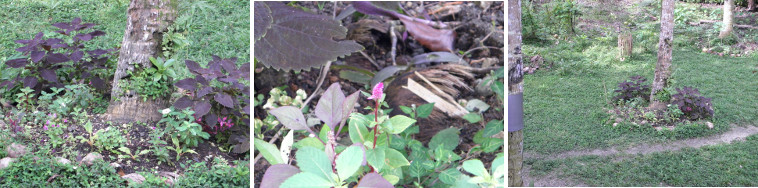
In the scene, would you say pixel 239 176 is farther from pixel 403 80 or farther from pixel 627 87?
pixel 627 87

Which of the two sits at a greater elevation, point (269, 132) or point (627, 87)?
point (269, 132)

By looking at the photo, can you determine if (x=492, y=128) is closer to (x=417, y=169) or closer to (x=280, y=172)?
(x=417, y=169)

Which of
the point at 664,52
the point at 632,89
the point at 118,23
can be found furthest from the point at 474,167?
Result: the point at 118,23

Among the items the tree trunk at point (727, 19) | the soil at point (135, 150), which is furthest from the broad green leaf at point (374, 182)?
the tree trunk at point (727, 19)

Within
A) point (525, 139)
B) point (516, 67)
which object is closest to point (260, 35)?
point (516, 67)

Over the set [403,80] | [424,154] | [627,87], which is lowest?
[627,87]

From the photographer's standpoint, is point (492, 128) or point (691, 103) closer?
point (492, 128)

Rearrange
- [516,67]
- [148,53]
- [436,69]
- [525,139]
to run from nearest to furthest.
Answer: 1. [436,69]
2. [516,67]
3. [148,53]
4. [525,139]
